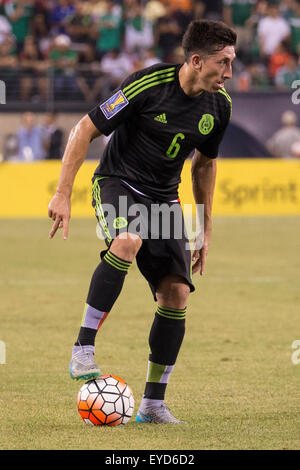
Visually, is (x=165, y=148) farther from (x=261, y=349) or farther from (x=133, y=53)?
(x=133, y=53)

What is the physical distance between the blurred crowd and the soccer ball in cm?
1586

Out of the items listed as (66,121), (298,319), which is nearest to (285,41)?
(66,121)

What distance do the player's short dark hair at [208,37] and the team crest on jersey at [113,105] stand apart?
16.6 inches

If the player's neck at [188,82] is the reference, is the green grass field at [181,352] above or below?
below

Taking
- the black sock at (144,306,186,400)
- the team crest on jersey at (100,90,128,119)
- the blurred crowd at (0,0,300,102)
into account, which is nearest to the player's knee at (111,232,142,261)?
the black sock at (144,306,186,400)

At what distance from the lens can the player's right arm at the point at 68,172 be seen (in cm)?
487

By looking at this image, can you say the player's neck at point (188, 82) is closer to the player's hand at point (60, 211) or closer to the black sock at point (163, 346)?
the player's hand at point (60, 211)

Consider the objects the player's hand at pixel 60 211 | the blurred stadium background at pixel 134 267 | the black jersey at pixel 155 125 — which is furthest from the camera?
the blurred stadium background at pixel 134 267

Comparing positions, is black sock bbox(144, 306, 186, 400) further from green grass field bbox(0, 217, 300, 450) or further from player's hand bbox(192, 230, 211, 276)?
player's hand bbox(192, 230, 211, 276)

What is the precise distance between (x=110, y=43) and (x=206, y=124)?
16.8 m

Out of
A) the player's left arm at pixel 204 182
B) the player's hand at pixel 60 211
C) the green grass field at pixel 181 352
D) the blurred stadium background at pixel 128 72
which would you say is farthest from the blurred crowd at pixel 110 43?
the player's hand at pixel 60 211

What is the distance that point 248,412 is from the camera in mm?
5457

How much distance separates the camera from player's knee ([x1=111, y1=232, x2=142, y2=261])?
16.0ft

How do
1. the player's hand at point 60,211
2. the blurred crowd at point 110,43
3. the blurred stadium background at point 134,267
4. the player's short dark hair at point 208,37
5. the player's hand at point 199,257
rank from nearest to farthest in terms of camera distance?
the player's hand at point 60,211 → the player's short dark hair at point 208,37 → the blurred stadium background at point 134,267 → the player's hand at point 199,257 → the blurred crowd at point 110,43
